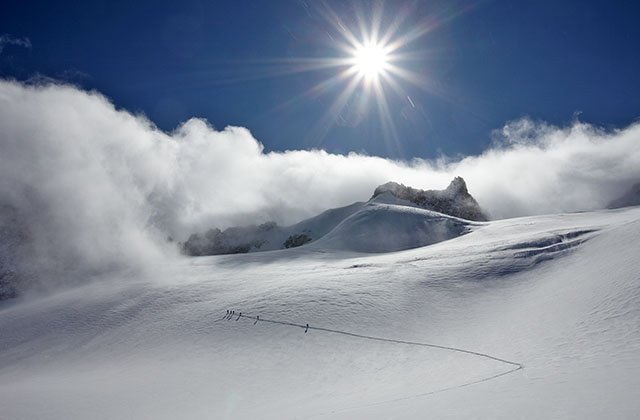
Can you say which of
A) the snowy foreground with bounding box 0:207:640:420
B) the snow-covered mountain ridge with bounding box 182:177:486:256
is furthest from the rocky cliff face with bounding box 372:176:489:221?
the snowy foreground with bounding box 0:207:640:420

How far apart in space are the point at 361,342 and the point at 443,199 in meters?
144

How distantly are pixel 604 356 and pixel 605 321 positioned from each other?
513cm

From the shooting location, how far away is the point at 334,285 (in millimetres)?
30156

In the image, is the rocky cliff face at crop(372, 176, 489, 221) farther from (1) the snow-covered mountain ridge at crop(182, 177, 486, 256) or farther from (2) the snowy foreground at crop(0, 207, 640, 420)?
(2) the snowy foreground at crop(0, 207, 640, 420)

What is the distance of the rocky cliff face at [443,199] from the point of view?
152 metres

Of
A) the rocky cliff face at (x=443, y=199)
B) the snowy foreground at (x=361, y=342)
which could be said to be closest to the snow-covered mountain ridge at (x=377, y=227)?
the rocky cliff face at (x=443, y=199)

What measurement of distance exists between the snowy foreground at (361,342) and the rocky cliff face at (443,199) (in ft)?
382

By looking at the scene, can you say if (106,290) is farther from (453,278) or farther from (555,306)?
(555,306)

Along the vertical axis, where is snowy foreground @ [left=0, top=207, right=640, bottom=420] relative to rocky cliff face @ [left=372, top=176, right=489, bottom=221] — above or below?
below

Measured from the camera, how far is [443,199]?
512ft

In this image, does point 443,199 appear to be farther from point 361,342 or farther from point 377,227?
point 361,342

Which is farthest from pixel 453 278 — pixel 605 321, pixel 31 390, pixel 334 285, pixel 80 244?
pixel 80 244

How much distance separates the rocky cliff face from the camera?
152 metres

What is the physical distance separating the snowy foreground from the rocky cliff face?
116 metres
